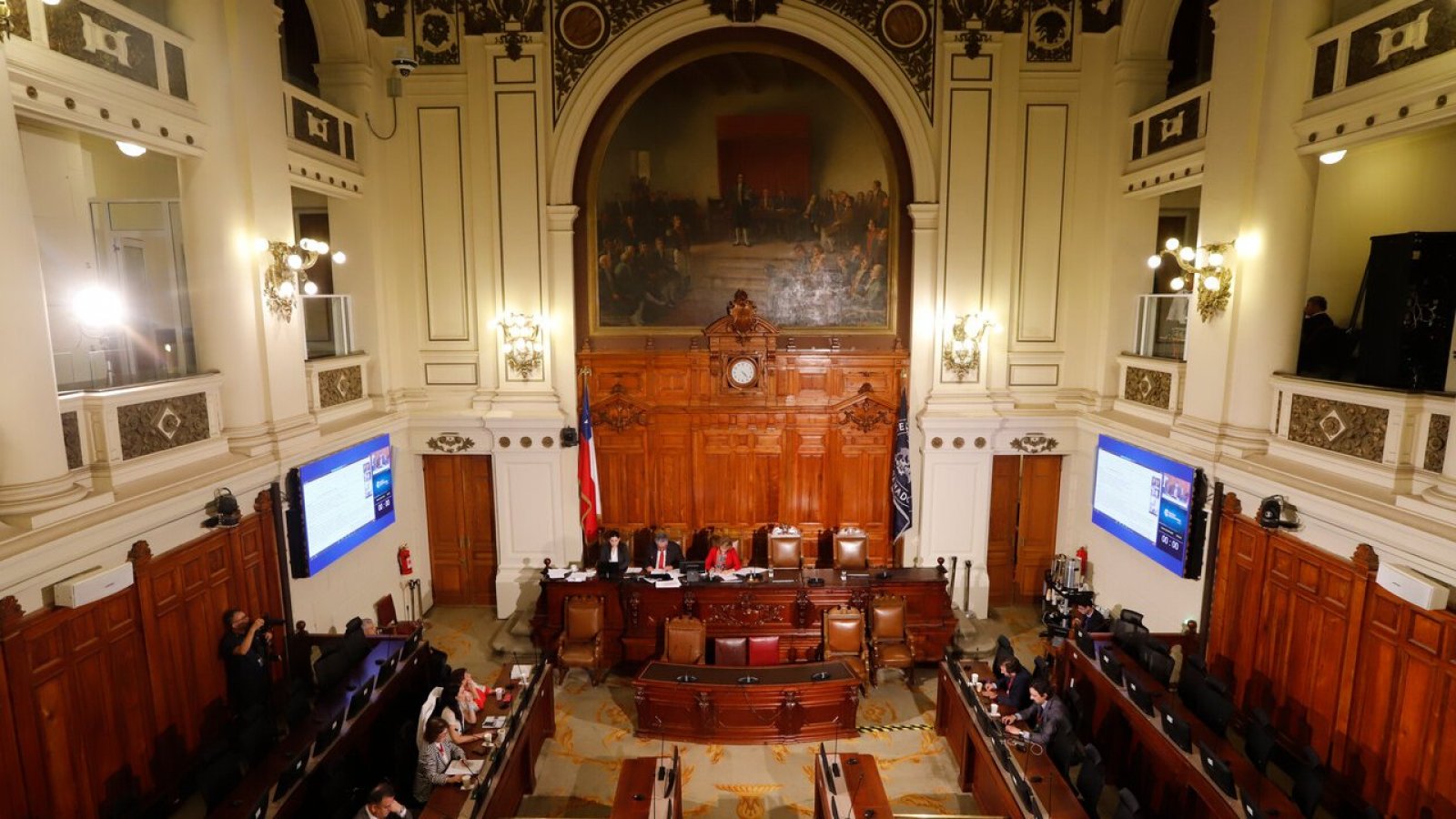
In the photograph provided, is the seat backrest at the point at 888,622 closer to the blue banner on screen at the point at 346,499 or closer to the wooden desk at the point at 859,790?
the wooden desk at the point at 859,790

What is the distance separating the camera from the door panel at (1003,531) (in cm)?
1136

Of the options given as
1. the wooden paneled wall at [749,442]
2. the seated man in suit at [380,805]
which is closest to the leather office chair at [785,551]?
the wooden paneled wall at [749,442]

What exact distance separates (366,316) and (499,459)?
2733 mm

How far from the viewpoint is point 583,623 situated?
9.68 m

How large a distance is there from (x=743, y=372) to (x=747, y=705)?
4.89 metres

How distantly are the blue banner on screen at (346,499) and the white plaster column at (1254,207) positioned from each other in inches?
390

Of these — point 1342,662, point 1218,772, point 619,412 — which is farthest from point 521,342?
point 1342,662

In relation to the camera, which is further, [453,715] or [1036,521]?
[1036,521]

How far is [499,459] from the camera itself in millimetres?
11031

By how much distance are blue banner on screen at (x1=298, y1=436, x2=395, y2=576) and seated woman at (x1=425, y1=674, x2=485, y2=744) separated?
8.36 feet

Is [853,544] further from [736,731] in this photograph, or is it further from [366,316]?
[366,316]

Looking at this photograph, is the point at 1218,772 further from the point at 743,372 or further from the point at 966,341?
the point at 743,372

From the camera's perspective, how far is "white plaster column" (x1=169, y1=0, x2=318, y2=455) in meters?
7.19

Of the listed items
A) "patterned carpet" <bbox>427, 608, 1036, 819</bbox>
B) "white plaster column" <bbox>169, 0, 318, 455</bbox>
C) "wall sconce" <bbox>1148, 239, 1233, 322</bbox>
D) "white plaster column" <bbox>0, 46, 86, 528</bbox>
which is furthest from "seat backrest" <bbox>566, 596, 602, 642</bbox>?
"wall sconce" <bbox>1148, 239, 1233, 322</bbox>
